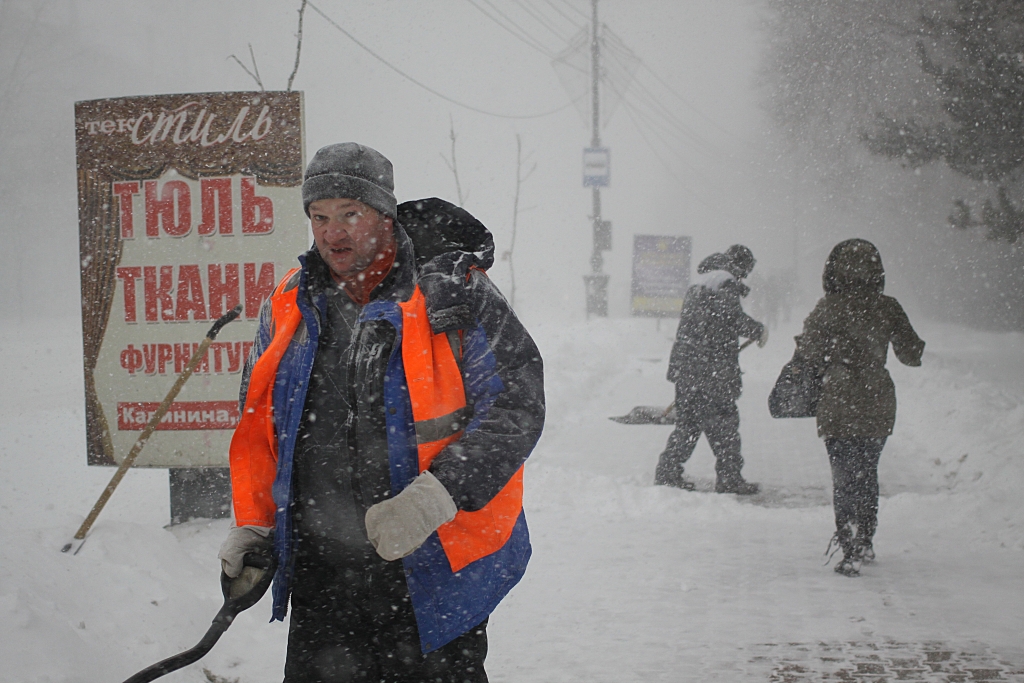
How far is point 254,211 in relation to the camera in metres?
4.88

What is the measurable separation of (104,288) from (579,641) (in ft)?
11.0

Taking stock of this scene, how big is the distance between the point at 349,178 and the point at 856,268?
3333 millimetres

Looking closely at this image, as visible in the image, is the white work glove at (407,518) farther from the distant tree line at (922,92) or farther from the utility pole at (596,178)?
the utility pole at (596,178)

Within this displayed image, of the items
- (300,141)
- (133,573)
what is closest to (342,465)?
(133,573)

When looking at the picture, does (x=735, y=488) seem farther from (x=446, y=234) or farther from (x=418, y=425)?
(x=418, y=425)

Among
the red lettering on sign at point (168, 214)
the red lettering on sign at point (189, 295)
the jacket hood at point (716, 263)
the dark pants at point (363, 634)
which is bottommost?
the dark pants at point (363, 634)

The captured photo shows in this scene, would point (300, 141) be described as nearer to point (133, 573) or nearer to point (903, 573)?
point (133, 573)

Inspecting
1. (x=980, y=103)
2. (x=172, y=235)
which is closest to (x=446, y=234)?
(x=172, y=235)

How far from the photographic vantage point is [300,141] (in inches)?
192

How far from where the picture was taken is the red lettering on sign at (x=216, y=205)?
16.0ft

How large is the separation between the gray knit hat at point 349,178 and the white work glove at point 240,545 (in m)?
0.80

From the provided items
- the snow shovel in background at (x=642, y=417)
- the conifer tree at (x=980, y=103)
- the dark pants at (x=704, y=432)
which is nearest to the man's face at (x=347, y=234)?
the dark pants at (x=704, y=432)

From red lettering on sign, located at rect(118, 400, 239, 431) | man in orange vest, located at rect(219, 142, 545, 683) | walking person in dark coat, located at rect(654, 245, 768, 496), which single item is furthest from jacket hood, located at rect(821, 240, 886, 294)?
red lettering on sign, located at rect(118, 400, 239, 431)

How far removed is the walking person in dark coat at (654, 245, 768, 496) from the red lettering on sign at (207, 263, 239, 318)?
11.5 ft
